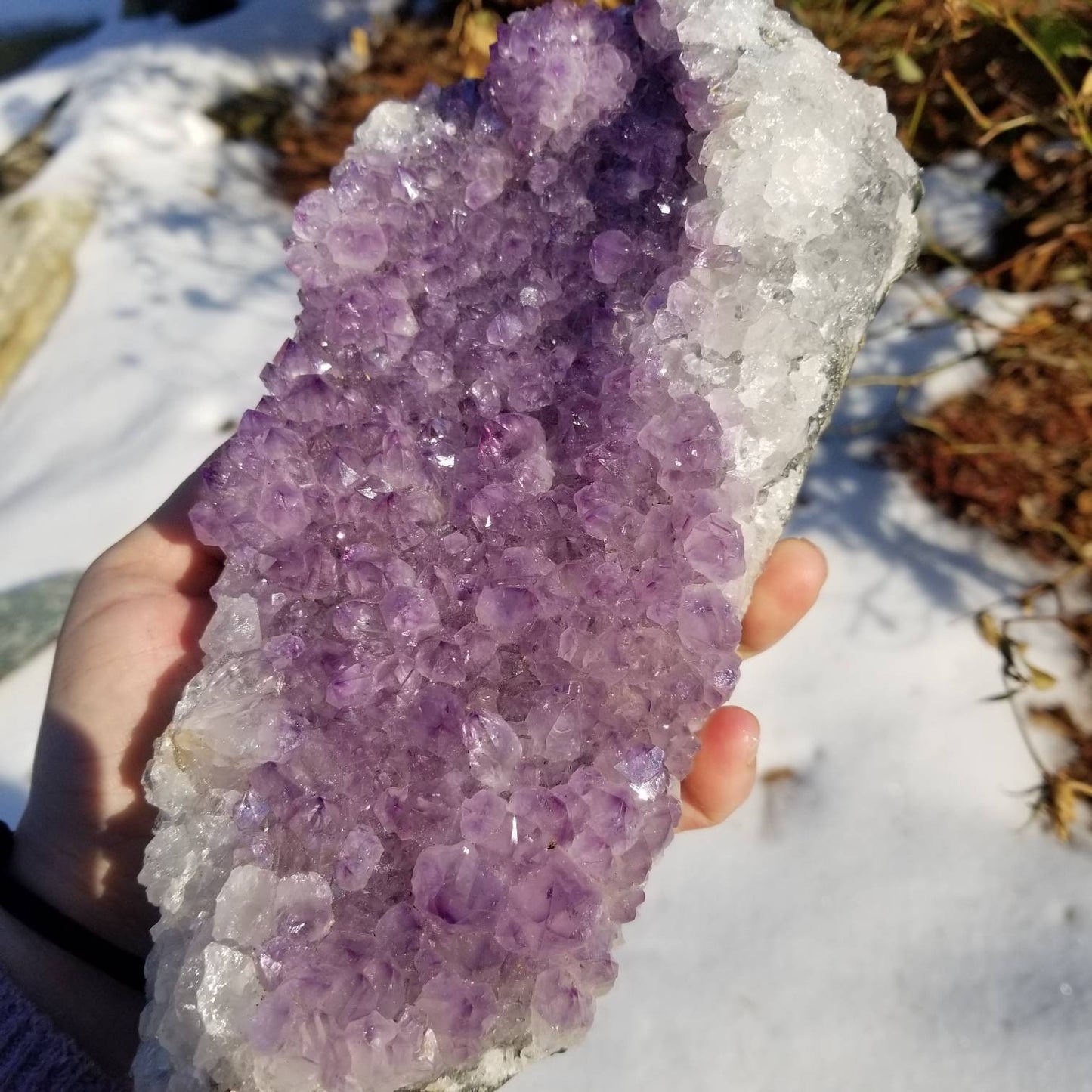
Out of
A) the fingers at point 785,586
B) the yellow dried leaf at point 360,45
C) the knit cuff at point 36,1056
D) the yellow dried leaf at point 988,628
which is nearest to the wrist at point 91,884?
the knit cuff at point 36,1056

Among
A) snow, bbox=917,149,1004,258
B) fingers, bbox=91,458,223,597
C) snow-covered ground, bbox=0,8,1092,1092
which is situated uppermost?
fingers, bbox=91,458,223,597

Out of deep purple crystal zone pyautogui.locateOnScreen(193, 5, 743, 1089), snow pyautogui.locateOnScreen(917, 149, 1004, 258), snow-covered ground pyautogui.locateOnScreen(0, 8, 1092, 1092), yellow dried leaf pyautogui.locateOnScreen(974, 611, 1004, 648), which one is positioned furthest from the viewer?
snow pyautogui.locateOnScreen(917, 149, 1004, 258)

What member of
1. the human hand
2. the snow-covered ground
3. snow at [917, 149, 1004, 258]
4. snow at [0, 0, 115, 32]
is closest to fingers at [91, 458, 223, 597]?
the human hand

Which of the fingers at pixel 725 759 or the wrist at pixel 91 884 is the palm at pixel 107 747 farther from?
the fingers at pixel 725 759

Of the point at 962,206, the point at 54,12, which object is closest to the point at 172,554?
the point at 962,206

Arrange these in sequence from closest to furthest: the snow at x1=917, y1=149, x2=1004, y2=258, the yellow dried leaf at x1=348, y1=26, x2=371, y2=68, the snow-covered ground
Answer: the snow-covered ground → the snow at x1=917, y1=149, x2=1004, y2=258 → the yellow dried leaf at x1=348, y1=26, x2=371, y2=68

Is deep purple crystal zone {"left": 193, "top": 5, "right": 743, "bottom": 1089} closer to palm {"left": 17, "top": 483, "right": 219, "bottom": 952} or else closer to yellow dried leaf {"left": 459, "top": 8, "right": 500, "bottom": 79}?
palm {"left": 17, "top": 483, "right": 219, "bottom": 952}
